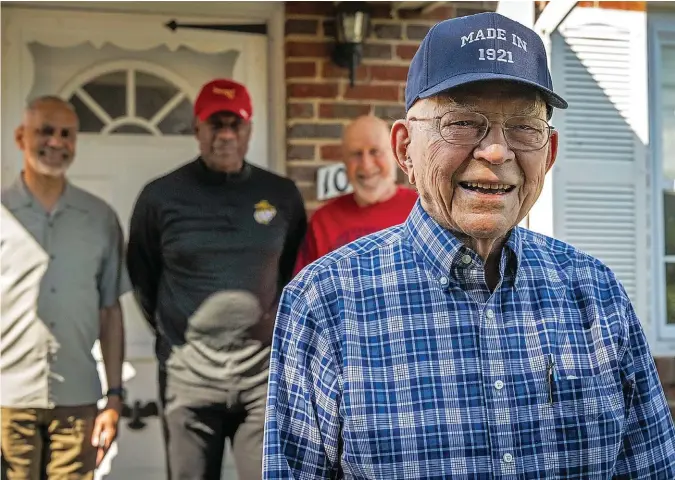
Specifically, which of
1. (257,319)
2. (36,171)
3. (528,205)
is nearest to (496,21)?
(528,205)

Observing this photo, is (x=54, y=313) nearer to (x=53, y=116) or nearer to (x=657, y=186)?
(x=53, y=116)

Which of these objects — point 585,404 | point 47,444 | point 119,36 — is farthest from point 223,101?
point 585,404

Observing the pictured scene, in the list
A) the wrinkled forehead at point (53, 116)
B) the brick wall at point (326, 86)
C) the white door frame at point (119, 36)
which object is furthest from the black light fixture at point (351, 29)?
the wrinkled forehead at point (53, 116)

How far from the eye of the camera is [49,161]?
134 inches

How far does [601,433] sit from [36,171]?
2.71m

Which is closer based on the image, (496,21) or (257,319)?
(496,21)

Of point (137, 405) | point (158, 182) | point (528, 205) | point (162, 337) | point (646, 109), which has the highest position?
point (646, 109)

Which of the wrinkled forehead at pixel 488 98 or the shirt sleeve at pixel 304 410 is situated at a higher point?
the wrinkled forehead at pixel 488 98

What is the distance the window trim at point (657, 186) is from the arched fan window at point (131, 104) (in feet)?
7.04

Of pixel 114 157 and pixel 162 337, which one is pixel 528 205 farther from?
pixel 114 157

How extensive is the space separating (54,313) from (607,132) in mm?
2520

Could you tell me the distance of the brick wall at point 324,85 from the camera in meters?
3.72

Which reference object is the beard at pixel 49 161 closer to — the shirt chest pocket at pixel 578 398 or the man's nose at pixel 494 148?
the man's nose at pixel 494 148

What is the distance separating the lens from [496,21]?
1.31 metres
